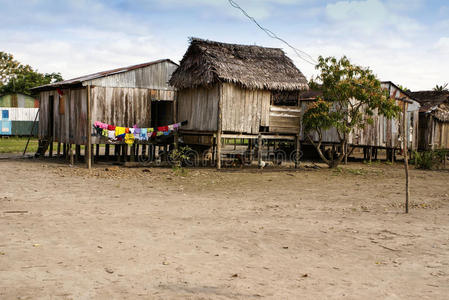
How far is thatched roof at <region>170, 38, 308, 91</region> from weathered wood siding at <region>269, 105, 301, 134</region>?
1109 mm

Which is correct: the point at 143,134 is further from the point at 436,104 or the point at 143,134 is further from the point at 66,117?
the point at 436,104

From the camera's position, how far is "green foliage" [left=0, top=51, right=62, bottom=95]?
39.4 metres

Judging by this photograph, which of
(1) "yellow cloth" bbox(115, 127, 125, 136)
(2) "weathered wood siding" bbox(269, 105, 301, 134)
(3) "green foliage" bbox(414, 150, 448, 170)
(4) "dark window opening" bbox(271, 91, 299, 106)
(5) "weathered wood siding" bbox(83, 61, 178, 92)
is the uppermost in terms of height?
(5) "weathered wood siding" bbox(83, 61, 178, 92)

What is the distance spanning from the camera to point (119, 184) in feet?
39.3

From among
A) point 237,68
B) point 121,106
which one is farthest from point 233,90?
point 121,106

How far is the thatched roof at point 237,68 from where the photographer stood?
15.4 metres

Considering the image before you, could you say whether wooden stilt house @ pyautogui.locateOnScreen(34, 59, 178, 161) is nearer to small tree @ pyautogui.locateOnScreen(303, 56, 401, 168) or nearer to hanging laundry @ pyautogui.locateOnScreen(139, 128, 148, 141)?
hanging laundry @ pyautogui.locateOnScreen(139, 128, 148, 141)

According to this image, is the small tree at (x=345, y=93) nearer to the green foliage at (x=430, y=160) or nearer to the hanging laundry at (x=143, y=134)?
the green foliage at (x=430, y=160)

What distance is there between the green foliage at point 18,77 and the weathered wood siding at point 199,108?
27.0 m

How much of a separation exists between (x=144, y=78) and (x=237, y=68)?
4.25 m

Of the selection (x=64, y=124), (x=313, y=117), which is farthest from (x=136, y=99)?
(x=313, y=117)

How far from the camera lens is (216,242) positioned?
Answer: 6.38 m

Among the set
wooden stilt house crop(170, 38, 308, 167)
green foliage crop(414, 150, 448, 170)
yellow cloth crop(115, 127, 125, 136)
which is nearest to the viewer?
wooden stilt house crop(170, 38, 308, 167)

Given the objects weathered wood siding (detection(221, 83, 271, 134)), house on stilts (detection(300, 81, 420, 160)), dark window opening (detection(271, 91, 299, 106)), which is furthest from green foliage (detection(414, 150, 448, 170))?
weathered wood siding (detection(221, 83, 271, 134))
